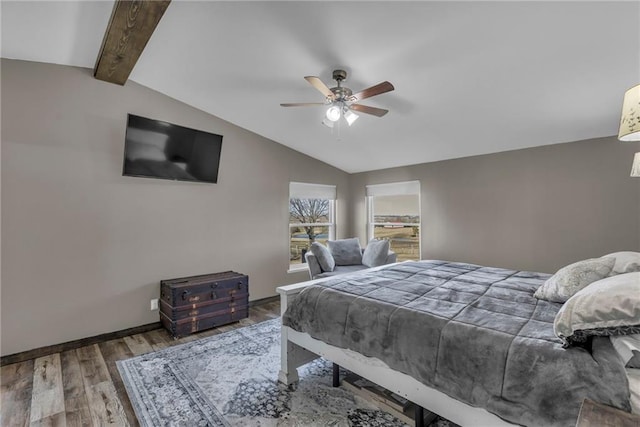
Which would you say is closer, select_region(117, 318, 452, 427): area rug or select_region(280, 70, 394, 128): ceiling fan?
select_region(117, 318, 452, 427): area rug

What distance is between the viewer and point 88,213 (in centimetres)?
307

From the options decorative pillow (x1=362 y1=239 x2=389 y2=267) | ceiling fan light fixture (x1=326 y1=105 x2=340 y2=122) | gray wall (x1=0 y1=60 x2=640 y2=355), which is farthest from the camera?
decorative pillow (x1=362 y1=239 x2=389 y2=267)

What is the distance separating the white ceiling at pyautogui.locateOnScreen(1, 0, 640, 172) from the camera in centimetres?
199

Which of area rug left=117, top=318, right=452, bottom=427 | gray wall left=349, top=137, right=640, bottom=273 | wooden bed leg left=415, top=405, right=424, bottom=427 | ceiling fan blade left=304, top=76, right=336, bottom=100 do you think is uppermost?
ceiling fan blade left=304, top=76, right=336, bottom=100

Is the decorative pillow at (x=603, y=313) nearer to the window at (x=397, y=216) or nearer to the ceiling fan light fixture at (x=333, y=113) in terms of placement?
the ceiling fan light fixture at (x=333, y=113)

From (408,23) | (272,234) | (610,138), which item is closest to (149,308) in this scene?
(272,234)

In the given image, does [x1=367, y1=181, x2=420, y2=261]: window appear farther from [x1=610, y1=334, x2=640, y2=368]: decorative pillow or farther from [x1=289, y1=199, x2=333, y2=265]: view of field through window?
[x1=610, y1=334, x2=640, y2=368]: decorative pillow

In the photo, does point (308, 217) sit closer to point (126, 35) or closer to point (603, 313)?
point (126, 35)

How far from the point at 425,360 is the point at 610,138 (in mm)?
3406

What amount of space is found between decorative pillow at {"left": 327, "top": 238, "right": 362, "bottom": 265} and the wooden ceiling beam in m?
3.37

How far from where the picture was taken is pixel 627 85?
2.43 metres

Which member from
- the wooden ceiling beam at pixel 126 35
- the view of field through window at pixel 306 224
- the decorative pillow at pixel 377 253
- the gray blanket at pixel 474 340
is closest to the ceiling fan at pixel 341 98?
the wooden ceiling beam at pixel 126 35

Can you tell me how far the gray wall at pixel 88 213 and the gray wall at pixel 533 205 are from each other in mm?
3090

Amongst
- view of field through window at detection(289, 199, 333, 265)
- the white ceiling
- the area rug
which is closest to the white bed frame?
the area rug
